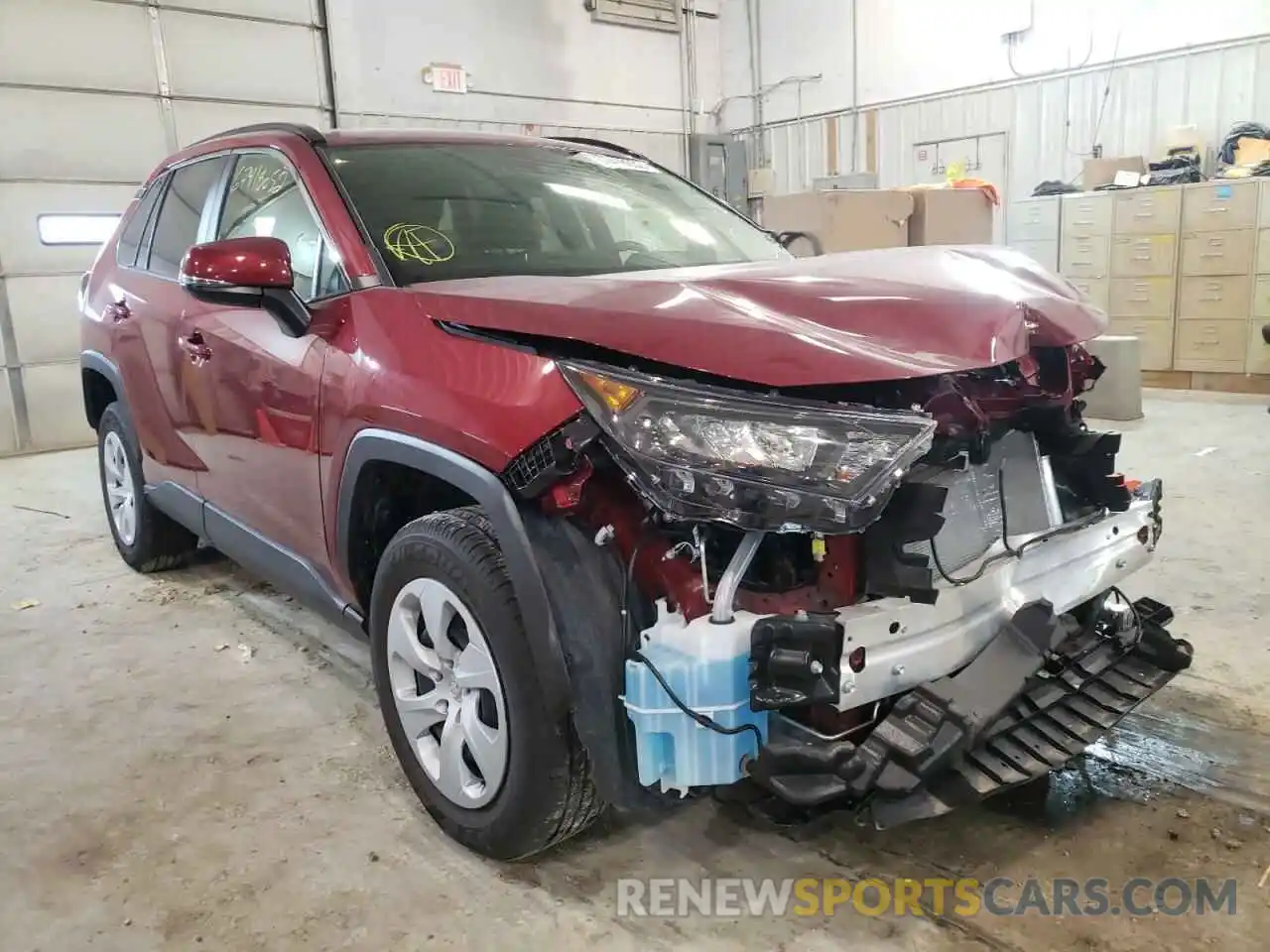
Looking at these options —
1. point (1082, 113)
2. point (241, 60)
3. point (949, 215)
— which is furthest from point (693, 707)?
point (1082, 113)

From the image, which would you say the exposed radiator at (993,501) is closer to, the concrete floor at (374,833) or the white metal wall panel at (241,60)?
the concrete floor at (374,833)

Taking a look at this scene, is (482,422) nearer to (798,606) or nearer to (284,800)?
(798,606)

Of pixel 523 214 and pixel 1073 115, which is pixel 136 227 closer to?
pixel 523 214

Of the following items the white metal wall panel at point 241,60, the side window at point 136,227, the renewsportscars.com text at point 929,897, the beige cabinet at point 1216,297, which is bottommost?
the renewsportscars.com text at point 929,897

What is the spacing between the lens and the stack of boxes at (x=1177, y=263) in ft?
25.1

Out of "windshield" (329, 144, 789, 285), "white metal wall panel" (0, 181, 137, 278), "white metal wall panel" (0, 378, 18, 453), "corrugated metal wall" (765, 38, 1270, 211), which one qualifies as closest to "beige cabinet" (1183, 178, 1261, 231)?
"corrugated metal wall" (765, 38, 1270, 211)

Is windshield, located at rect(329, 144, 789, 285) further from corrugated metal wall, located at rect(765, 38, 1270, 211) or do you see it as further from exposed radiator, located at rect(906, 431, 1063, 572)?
corrugated metal wall, located at rect(765, 38, 1270, 211)

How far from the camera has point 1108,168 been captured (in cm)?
848

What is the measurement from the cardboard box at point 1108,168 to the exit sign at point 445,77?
6045 millimetres

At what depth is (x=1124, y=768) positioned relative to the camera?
2.27 meters

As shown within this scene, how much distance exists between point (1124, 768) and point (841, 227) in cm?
524

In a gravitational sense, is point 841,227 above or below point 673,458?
above

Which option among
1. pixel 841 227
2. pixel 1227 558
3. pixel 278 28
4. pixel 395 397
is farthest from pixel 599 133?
pixel 395 397

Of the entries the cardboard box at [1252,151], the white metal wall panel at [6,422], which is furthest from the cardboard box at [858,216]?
the white metal wall panel at [6,422]
